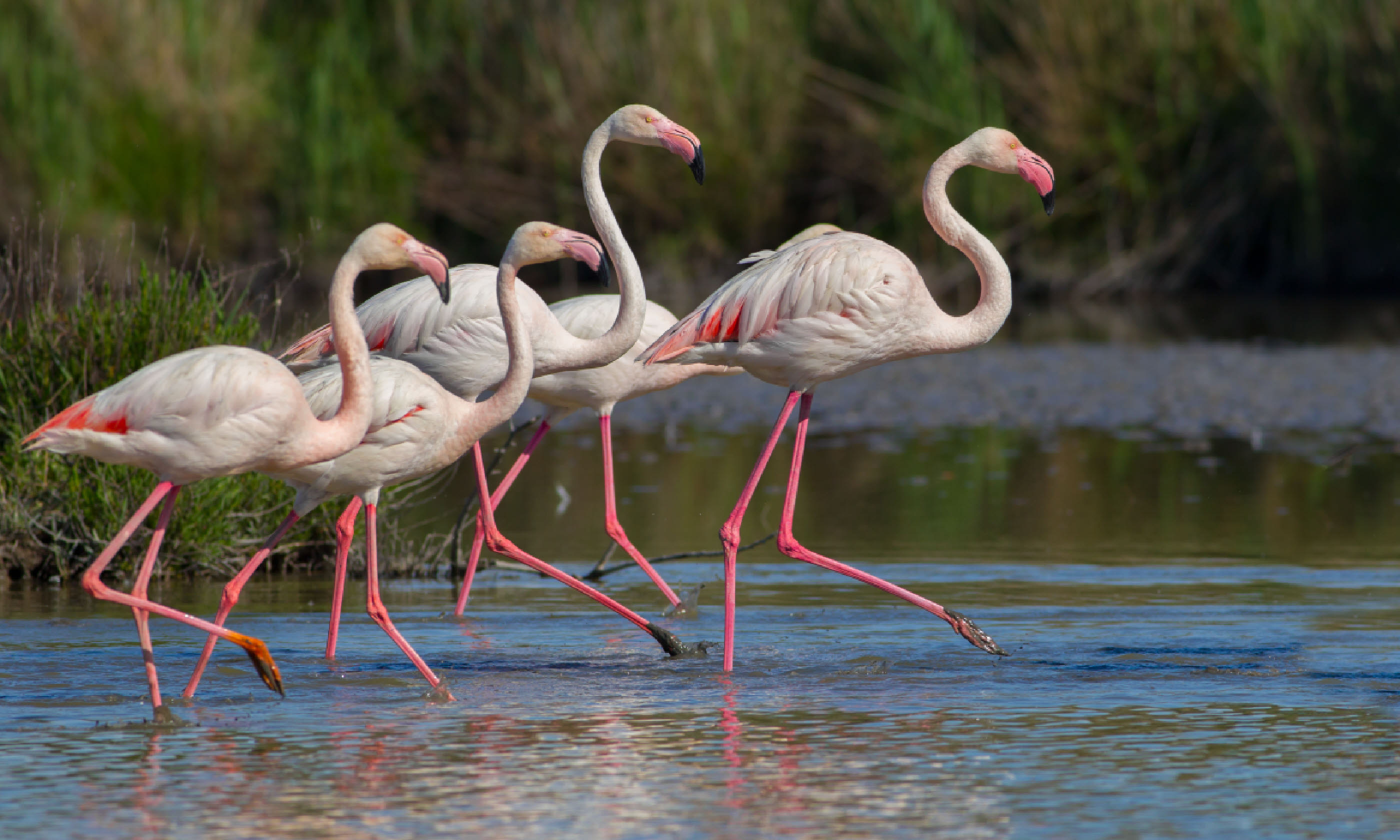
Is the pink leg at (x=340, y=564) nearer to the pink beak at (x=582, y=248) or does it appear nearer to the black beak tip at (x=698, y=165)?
the pink beak at (x=582, y=248)

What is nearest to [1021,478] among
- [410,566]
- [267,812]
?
[410,566]

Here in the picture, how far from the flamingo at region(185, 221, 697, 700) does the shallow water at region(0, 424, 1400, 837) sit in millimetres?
248

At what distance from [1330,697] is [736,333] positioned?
94.8 inches

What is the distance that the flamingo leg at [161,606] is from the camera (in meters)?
5.75

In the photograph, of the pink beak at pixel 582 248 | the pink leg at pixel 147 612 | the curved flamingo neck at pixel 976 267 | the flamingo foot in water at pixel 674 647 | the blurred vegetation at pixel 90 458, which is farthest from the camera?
the blurred vegetation at pixel 90 458

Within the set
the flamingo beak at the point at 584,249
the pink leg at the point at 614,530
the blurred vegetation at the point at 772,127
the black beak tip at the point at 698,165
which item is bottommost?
the pink leg at the point at 614,530

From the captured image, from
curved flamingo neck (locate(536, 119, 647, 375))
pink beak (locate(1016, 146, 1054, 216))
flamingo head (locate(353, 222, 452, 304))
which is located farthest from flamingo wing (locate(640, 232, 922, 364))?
flamingo head (locate(353, 222, 452, 304))

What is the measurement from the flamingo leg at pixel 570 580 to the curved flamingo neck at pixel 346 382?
1.37 metres

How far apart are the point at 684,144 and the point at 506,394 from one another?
1304 mm

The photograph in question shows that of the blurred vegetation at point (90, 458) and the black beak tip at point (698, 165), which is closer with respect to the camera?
the black beak tip at point (698, 165)

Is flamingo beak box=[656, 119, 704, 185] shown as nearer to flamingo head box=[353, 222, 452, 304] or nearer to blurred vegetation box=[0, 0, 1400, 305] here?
flamingo head box=[353, 222, 452, 304]

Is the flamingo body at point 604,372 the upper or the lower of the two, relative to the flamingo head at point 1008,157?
lower

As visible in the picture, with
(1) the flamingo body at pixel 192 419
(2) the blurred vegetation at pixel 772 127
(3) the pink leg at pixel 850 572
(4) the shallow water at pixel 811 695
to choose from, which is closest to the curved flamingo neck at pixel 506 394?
(1) the flamingo body at pixel 192 419

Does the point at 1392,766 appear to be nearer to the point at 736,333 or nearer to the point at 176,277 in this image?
the point at 736,333
